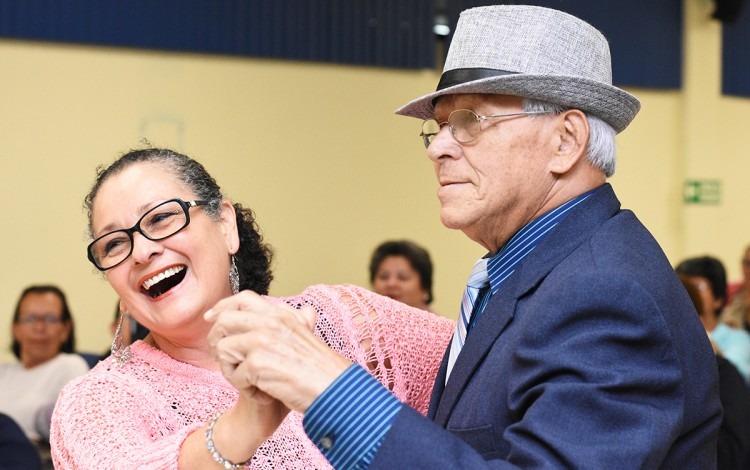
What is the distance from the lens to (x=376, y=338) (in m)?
2.22

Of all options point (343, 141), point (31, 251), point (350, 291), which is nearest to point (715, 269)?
point (343, 141)

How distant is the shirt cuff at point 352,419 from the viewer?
52.4 inches

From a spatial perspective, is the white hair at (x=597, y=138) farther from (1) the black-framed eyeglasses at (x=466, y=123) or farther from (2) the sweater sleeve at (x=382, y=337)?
(2) the sweater sleeve at (x=382, y=337)

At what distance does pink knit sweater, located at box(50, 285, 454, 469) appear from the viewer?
5.64 ft

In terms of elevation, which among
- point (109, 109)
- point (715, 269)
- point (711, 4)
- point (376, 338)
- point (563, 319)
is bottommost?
point (715, 269)

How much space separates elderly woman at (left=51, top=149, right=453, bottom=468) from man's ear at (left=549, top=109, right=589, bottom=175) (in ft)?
2.29

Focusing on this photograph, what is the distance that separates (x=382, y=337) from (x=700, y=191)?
6.37 m

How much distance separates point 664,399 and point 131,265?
Result: 1.02 meters

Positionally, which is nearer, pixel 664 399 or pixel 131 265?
pixel 664 399

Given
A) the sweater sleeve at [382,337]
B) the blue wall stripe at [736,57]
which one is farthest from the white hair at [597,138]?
the blue wall stripe at [736,57]

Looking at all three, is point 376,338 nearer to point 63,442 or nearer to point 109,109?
point 63,442

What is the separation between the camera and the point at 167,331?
6.42 ft

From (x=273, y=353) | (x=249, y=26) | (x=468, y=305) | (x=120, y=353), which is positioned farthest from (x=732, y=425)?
(x=249, y=26)

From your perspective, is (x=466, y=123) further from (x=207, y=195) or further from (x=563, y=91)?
(x=207, y=195)
